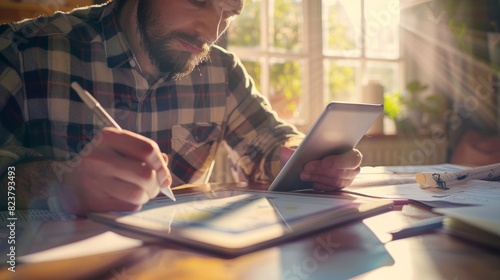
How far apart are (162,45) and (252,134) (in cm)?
36

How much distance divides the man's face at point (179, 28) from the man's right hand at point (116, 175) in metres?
0.64

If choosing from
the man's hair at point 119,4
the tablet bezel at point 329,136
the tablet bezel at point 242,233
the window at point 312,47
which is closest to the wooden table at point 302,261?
the tablet bezel at point 242,233

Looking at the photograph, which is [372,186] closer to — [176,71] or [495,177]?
[495,177]

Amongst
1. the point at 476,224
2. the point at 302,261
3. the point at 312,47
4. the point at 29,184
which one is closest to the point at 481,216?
the point at 476,224

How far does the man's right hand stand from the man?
263mm

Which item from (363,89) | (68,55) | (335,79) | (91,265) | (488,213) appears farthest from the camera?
(335,79)

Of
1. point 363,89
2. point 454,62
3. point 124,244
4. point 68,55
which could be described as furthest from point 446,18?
point 124,244

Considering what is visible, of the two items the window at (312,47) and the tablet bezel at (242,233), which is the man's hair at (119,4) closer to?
the tablet bezel at (242,233)

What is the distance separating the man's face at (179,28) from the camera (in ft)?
3.84

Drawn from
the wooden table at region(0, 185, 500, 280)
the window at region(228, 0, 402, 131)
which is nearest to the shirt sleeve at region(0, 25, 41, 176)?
the wooden table at region(0, 185, 500, 280)

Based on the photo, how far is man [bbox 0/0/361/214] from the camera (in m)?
1.08

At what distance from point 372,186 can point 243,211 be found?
0.41 metres

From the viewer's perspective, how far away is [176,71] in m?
1.24

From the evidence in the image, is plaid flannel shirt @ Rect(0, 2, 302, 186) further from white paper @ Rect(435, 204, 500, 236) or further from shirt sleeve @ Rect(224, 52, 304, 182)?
white paper @ Rect(435, 204, 500, 236)
